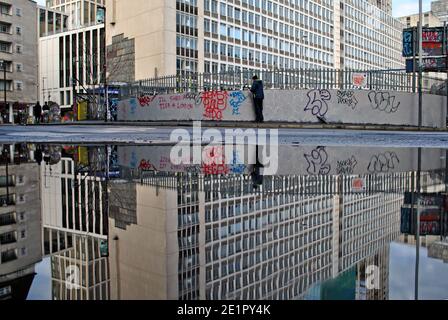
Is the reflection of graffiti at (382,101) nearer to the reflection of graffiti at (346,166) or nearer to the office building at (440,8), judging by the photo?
the reflection of graffiti at (346,166)

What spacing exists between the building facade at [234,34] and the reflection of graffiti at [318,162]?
227ft

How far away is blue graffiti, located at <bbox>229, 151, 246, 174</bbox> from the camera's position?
Result: 7480 mm

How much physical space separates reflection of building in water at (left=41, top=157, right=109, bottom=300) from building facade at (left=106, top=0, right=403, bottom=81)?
72597 mm

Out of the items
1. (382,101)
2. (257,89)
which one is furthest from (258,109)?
(382,101)

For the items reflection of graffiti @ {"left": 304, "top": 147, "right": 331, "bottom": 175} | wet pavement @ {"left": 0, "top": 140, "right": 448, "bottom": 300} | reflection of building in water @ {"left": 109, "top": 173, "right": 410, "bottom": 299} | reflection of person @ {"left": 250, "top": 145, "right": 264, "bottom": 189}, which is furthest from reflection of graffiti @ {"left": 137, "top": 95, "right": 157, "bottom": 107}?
reflection of building in water @ {"left": 109, "top": 173, "right": 410, "bottom": 299}

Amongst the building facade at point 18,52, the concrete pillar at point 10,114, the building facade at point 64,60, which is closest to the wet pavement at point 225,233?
the concrete pillar at point 10,114

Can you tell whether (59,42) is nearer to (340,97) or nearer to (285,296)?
(340,97)

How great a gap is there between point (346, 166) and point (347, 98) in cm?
1716

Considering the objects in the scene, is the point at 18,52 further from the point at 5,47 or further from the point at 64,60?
the point at 64,60

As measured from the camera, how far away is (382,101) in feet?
81.3

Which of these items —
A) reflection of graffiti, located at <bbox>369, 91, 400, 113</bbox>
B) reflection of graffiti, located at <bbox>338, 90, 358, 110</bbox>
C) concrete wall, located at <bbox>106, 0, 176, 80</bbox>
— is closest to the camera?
reflection of graffiti, located at <bbox>338, 90, 358, 110</bbox>

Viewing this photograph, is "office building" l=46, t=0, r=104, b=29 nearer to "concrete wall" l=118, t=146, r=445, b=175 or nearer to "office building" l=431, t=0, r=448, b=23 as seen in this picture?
"office building" l=431, t=0, r=448, b=23

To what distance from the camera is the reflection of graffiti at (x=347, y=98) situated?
24.5 metres
